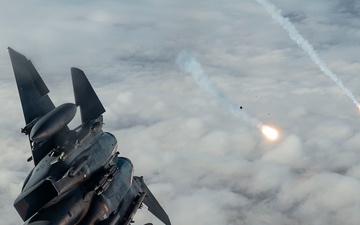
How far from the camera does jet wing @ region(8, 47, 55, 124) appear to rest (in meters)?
33.2

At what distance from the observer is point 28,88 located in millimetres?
33938

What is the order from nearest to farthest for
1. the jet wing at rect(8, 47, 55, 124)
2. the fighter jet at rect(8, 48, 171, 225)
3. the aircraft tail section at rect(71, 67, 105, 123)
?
the fighter jet at rect(8, 48, 171, 225), the jet wing at rect(8, 47, 55, 124), the aircraft tail section at rect(71, 67, 105, 123)

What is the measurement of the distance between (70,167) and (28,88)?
9.94 meters

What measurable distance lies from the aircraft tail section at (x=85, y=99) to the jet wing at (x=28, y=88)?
2959 mm

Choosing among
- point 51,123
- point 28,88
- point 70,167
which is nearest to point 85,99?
point 28,88

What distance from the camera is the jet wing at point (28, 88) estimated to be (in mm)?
33250

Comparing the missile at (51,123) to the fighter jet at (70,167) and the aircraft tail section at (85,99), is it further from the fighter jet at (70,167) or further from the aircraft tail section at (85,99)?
the aircraft tail section at (85,99)

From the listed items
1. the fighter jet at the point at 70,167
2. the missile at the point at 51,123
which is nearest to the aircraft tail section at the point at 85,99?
the fighter jet at the point at 70,167

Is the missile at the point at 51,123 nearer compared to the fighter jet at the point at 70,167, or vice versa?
the missile at the point at 51,123

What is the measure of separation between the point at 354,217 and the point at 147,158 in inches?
4217

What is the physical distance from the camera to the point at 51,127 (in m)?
27.0

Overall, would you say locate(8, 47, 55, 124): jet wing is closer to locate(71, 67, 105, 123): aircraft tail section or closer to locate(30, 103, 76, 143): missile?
locate(71, 67, 105, 123): aircraft tail section

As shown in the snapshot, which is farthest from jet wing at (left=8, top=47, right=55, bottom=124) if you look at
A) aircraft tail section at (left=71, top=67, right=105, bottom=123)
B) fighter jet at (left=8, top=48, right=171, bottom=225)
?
aircraft tail section at (left=71, top=67, right=105, bottom=123)

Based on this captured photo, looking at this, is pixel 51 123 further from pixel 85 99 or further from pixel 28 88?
pixel 28 88
